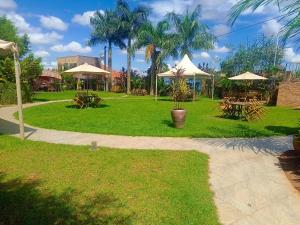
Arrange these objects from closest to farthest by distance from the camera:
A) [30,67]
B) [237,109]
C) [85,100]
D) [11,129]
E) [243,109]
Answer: [11,129]
[243,109]
[237,109]
[85,100]
[30,67]

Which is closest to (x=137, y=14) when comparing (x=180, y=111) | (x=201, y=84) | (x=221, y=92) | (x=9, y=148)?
(x=201, y=84)

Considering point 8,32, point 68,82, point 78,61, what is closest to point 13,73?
A: point 8,32

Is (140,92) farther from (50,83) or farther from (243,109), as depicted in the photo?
(243,109)

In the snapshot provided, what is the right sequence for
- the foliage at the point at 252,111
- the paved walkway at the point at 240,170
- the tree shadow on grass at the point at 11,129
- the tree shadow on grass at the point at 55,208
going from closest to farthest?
the tree shadow on grass at the point at 55,208 < the paved walkway at the point at 240,170 < the tree shadow on grass at the point at 11,129 < the foliage at the point at 252,111

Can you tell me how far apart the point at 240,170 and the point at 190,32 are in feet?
93.4

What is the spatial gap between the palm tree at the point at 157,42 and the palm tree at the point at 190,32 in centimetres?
86

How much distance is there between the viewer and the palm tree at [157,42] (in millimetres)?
31750

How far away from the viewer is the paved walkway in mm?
4086

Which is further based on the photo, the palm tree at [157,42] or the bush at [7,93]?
the palm tree at [157,42]

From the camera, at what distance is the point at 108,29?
38.0 meters

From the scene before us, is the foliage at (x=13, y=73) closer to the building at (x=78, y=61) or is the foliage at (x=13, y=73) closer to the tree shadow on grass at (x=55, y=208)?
the tree shadow on grass at (x=55, y=208)

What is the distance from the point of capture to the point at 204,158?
21.5ft

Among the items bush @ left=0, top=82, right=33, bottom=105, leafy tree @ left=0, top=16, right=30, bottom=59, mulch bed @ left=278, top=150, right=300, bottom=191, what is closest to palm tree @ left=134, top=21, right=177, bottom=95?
leafy tree @ left=0, top=16, right=30, bottom=59

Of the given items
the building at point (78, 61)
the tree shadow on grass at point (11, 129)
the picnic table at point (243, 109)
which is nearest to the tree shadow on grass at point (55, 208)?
the tree shadow on grass at point (11, 129)
